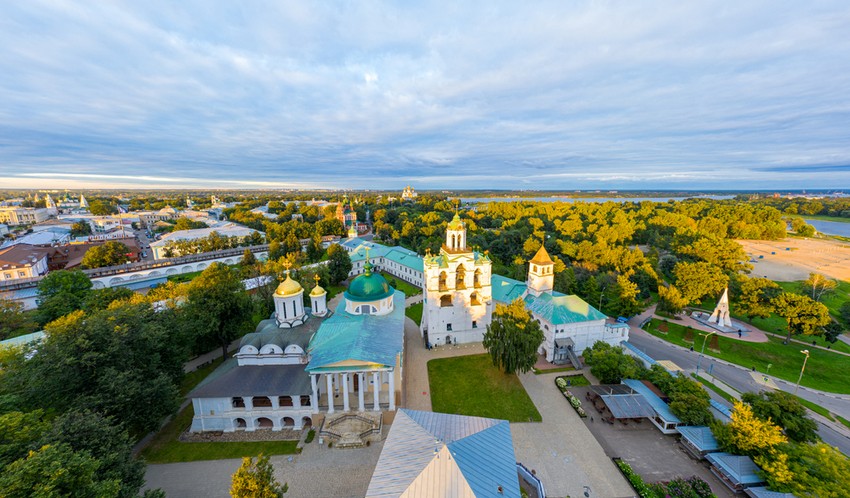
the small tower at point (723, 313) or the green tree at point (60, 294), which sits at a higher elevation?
the green tree at point (60, 294)

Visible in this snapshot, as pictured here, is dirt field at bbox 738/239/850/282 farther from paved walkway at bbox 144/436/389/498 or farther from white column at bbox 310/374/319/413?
white column at bbox 310/374/319/413

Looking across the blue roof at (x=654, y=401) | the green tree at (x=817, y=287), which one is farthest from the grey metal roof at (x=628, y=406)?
the green tree at (x=817, y=287)

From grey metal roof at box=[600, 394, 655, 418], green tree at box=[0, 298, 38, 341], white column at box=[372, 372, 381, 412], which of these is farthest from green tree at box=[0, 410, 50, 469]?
grey metal roof at box=[600, 394, 655, 418]

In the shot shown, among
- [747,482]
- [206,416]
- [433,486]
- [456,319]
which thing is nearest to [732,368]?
[747,482]

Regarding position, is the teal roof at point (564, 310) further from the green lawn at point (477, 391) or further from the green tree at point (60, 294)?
the green tree at point (60, 294)

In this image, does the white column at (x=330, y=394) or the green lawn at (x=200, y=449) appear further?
the white column at (x=330, y=394)

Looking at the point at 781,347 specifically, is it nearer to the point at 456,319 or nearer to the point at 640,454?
the point at 640,454
